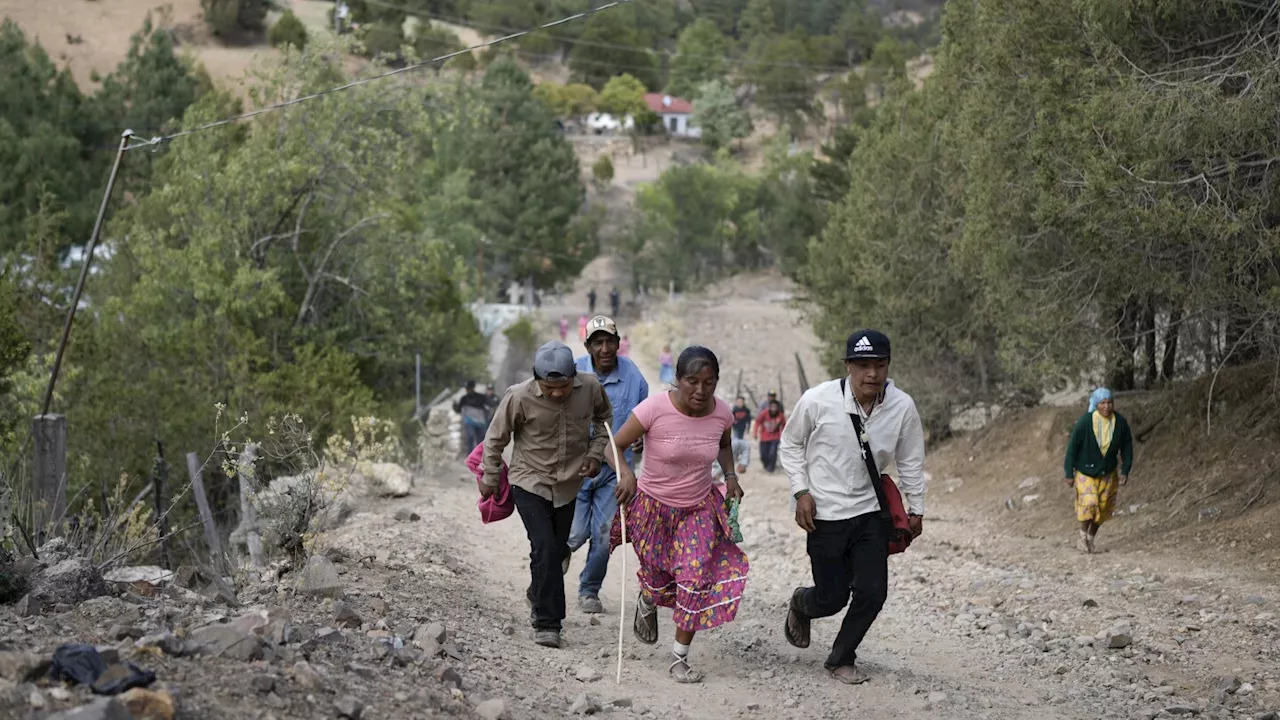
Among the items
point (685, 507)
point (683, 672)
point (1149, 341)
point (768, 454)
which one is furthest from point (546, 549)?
point (768, 454)

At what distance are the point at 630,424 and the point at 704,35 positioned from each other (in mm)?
155388

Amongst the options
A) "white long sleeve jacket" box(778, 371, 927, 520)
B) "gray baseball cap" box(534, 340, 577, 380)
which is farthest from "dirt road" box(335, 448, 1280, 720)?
"gray baseball cap" box(534, 340, 577, 380)

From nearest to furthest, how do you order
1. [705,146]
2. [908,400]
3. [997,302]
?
[908,400] < [997,302] < [705,146]

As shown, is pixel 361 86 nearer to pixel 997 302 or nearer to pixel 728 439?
pixel 997 302

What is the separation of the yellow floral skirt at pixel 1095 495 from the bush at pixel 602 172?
95.3 metres

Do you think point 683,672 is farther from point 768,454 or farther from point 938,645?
point 768,454

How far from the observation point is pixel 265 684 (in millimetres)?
5539

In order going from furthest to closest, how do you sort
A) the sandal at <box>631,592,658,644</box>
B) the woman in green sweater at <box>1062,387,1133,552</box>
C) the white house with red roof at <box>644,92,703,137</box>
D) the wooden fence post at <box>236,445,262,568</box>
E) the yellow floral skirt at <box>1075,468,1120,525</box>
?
1. the white house with red roof at <box>644,92,703,137</box>
2. the yellow floral skirt at <box>1075,468,1120,525</box>
3. the woman in green sweater at <box>1062,387,1133,552</box>
4. the wooden fence post at <box>236,445,262,568</box>
5. the sandal at <box>631,592,658,644</box>

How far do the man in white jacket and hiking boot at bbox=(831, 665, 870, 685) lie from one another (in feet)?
1.02

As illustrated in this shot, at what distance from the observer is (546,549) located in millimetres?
8336

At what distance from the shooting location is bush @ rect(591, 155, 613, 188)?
107 m

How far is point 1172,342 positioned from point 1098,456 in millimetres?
3506

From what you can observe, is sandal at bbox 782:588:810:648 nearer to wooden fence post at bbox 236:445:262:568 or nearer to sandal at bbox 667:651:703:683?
sandal at bbox 667:651:703:683

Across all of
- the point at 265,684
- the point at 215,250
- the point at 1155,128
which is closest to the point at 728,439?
the point at 265,684
